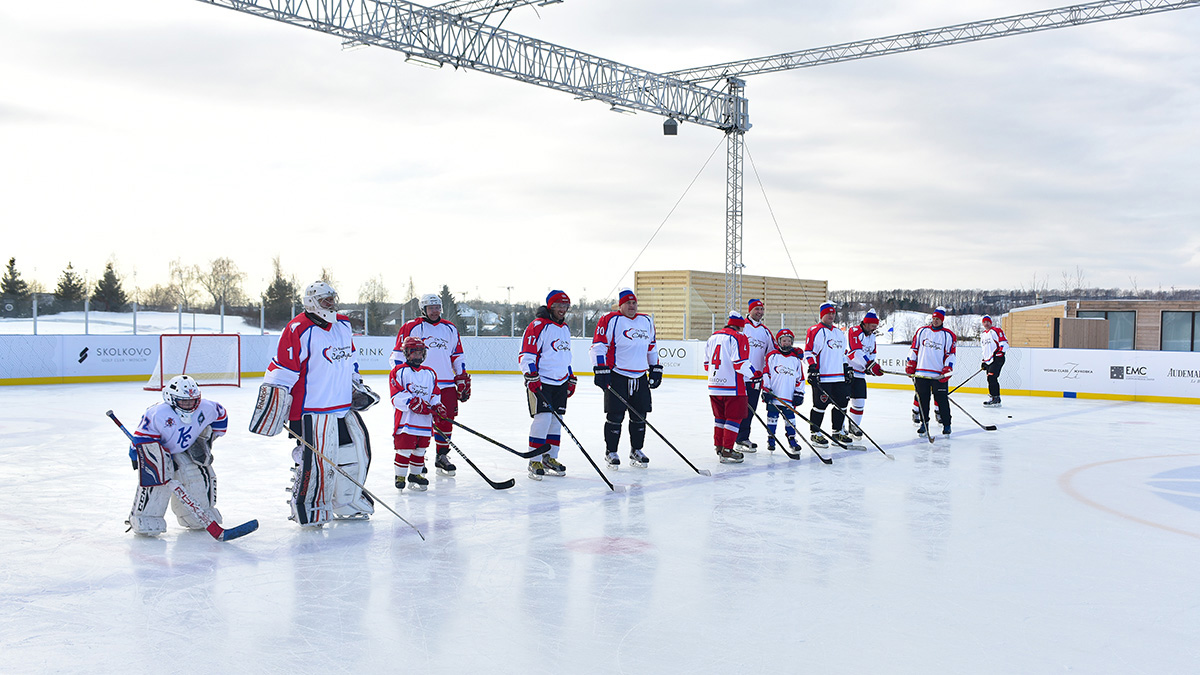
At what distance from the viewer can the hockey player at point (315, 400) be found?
16.3 feet

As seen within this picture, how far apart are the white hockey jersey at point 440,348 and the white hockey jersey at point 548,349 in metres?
0.50

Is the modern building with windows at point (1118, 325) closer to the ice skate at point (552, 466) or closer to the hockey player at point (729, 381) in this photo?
the hockey player at point (729, 381)

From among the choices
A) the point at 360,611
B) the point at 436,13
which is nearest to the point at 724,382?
the point at 360,611

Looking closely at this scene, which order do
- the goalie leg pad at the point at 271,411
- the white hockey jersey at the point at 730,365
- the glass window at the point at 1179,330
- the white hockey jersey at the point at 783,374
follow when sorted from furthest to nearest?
the glass window at the point at 1179,330, the white hockey jersey at the point at 783,374, the white hockey jersey at the point at 730,365, the goalie leg pad at the point at 271,411

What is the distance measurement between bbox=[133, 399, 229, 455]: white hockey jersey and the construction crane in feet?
30.9

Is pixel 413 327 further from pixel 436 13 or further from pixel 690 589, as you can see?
pixel 436 13

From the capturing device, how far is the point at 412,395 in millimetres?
6348

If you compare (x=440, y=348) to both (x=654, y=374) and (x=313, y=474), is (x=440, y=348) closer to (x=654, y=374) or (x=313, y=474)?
(x=654, y=374)

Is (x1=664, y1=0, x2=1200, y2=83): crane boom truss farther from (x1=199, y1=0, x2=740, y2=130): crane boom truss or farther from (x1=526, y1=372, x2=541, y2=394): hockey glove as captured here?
(x1=526, y1=372, x2=541, y2=394): hockey glove

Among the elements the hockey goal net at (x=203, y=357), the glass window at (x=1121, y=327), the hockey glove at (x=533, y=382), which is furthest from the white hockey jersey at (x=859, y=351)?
the glass window at (x=1121, y=327)

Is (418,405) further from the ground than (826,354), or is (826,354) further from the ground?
(826,354)

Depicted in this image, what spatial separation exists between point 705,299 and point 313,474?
2311cm

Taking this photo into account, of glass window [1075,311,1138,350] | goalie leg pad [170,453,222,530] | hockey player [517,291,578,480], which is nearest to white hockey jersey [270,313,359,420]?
goalie leg pad [170,453,222,530]

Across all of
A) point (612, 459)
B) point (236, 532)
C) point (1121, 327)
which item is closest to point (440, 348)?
point (612, 459)
